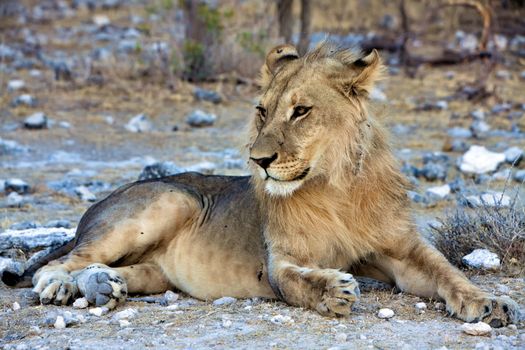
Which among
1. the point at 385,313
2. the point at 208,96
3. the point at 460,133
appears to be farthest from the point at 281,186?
the point at 208,96

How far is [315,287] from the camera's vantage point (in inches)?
161

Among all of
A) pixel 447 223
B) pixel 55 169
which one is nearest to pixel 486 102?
pixel 55 169

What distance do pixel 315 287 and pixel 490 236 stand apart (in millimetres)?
1361

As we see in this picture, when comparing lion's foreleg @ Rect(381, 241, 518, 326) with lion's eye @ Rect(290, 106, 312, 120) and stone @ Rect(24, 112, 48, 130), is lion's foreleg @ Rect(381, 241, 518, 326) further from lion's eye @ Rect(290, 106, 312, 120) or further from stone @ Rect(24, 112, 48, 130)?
stone @ Rect(24, 112, 48, 130)

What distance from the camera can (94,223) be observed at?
510 centimetres

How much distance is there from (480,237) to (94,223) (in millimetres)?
1987

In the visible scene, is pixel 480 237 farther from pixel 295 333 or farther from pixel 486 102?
pixel 486 102

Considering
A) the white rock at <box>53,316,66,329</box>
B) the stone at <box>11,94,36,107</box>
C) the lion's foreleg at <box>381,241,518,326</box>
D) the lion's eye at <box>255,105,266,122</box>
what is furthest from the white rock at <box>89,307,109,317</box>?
the stone at <box>11,94,36,107</box>

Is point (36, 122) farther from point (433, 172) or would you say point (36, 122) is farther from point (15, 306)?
point (15, 306)

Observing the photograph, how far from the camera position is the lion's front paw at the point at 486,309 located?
154 inches

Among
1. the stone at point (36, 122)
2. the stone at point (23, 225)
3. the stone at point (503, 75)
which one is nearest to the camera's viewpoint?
the stone at point (23, 225)

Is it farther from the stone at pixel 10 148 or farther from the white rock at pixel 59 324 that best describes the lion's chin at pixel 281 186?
the stone at pixel 10 148

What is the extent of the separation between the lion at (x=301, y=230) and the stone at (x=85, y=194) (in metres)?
2.45

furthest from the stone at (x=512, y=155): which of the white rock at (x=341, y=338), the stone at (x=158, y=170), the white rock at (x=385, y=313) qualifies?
the white rock at (x=341, y=338)
